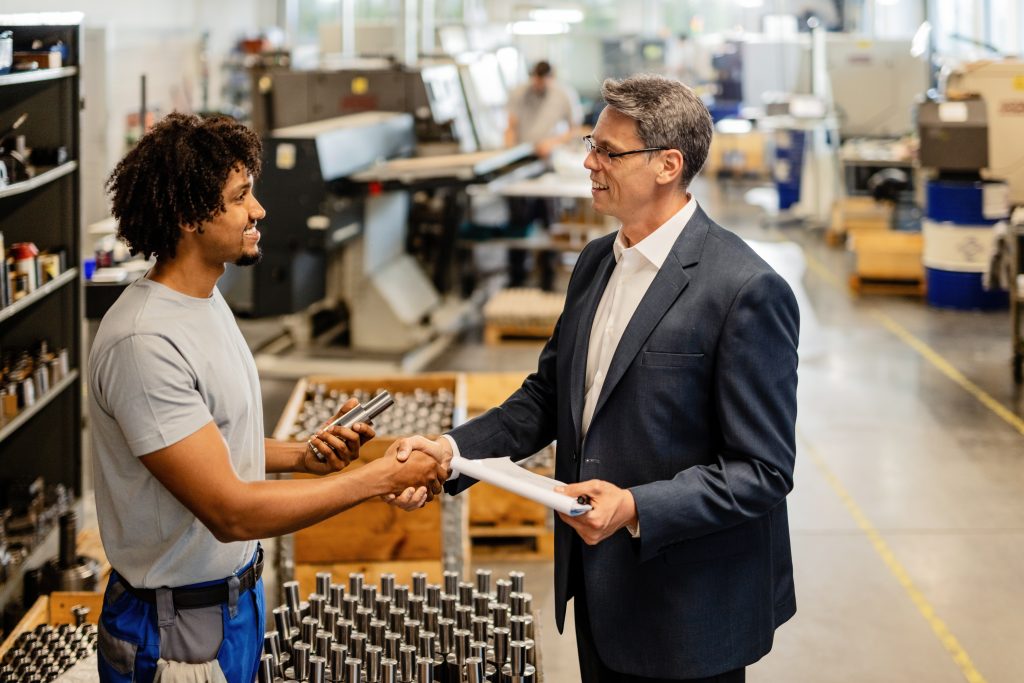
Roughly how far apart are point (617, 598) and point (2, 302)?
2.64 m

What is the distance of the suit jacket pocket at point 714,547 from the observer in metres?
2.28

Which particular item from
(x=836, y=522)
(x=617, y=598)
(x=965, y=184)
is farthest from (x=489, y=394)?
(x=965, y=184)

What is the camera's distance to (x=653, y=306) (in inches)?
88.7

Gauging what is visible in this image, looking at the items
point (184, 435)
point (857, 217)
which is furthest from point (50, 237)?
point (857, 217)

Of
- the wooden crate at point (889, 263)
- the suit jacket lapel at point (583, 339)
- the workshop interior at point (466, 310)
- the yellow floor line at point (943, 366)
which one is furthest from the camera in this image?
the wooden crate at point (889, 263)

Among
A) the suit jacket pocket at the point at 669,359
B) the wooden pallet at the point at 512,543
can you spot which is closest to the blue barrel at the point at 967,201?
the wooden pallet at the point at 512,543

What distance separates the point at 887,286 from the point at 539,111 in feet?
11.7

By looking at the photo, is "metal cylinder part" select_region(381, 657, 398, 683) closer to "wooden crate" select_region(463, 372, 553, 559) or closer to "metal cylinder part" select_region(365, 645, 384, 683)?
"metal cylinder part" select_region(365, 645, 384, 683)

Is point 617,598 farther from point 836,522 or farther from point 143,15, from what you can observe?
point 143,15

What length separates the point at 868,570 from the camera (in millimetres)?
5043

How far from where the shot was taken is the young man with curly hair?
6.80ft

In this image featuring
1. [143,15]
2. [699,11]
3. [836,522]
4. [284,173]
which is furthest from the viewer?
[699,11]

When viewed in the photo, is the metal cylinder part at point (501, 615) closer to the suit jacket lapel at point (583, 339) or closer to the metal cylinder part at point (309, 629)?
the metal cylinder part at point (309, 629)

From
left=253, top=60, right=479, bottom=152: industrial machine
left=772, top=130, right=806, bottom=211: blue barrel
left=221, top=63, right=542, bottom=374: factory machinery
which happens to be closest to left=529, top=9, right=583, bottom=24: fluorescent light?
left=772, top=130, right=806, bottom=211: blue barrel
